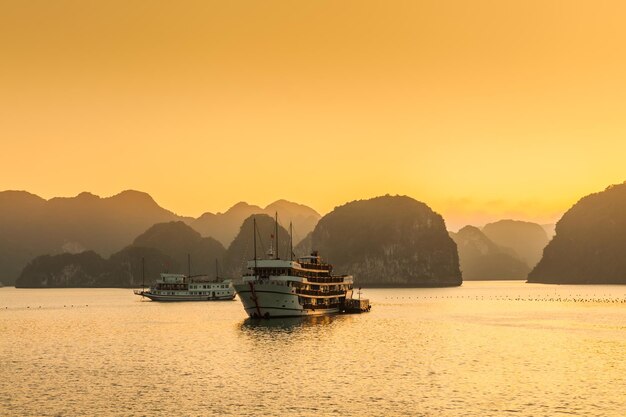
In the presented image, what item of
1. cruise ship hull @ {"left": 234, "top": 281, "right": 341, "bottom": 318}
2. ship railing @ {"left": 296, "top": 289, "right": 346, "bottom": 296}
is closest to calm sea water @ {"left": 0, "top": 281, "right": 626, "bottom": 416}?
cruise ship hull @ {"left": 234, "top": 281, "right": 341, "bottom": 318}

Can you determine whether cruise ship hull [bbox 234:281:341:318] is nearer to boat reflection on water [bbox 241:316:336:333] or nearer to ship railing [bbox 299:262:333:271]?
boat reflection on water [bbox 241:316:336:333]

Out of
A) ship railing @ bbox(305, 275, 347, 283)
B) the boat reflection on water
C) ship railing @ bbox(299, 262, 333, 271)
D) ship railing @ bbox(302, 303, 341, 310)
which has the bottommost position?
the boat reflection on water

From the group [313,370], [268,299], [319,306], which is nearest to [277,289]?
[268,299]

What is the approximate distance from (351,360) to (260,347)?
57.8 ft

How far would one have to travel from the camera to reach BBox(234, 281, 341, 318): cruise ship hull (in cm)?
14550

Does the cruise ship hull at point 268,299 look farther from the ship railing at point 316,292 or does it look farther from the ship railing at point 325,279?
the ship railing at point 325,279

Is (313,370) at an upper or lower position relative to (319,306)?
lower

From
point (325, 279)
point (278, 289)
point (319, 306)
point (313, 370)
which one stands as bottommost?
point (313, 370)

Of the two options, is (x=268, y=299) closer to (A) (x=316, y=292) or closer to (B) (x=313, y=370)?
(A) (x=316, y=292)

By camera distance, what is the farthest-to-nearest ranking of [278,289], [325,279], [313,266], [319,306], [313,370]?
[325,279] → [313,266] → [319,306] → [278,289] → [313,370]

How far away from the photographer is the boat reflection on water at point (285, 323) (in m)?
128

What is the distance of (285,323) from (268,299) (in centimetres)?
835

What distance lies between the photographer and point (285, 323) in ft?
459

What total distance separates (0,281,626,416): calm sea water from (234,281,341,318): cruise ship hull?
22.2 feet
